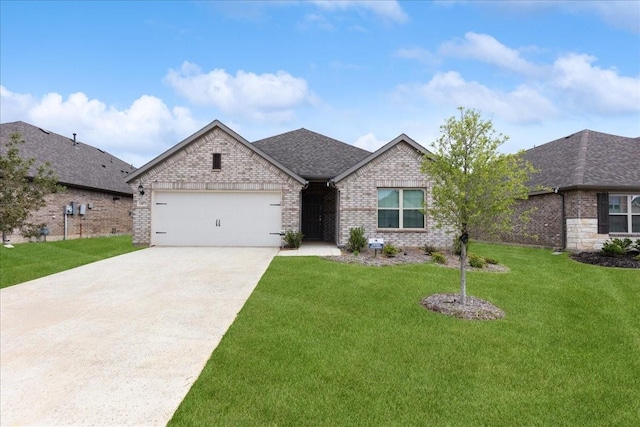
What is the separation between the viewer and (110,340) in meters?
5.43

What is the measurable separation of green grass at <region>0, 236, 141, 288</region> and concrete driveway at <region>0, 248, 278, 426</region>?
1004mm

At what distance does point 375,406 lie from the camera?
3.56 m

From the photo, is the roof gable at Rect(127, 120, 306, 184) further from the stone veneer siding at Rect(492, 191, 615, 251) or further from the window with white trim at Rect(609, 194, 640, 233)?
the window with white trim at Rect(609, 194, 640, 233)

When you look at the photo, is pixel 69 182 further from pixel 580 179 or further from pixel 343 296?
pixel 580 179

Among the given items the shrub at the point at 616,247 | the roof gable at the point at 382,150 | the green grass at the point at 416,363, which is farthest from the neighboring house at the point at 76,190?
the shrub at the point at 616,247

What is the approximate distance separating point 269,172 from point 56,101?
902 inches

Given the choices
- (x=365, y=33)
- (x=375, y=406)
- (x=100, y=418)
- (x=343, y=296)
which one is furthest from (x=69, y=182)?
(x=375, y=406)

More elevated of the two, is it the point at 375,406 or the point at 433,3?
the point at 433,3

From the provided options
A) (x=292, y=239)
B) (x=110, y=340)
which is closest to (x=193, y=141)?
(x=292, y=239)

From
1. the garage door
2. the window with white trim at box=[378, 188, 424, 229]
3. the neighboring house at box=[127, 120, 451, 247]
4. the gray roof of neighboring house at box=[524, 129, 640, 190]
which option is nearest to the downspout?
the gray roof of neighboring house at box=[524, 129, 640, 190]

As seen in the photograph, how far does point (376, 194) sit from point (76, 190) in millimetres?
18403

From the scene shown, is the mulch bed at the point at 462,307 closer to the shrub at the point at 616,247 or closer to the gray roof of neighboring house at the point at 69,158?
the shrub at the point at 616,247

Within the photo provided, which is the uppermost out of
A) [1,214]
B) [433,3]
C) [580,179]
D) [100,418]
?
[433,3]

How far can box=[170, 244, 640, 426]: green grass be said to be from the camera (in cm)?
349
